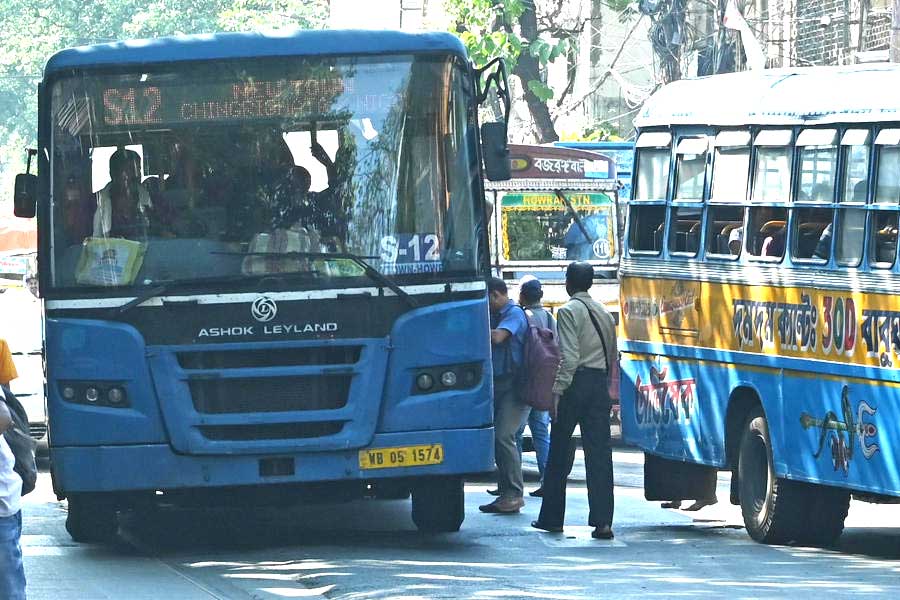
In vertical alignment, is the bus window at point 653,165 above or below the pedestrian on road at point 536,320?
above

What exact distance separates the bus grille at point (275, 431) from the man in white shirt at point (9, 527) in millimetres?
4097

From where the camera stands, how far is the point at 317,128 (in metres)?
11.5

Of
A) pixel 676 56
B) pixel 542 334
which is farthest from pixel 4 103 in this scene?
pixel 542 334

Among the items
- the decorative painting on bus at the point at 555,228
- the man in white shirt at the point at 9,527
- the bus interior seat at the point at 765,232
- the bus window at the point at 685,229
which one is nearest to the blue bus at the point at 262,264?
the bus interior seat at the point at 765,232

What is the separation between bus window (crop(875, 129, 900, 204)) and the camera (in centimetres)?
1120

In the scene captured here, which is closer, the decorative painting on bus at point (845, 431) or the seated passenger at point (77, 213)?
the decorative painting on bus at point (845, 431)

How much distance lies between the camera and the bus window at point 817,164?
1190 cm

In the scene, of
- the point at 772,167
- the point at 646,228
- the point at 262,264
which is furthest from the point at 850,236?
the point at 262,264

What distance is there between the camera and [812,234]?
12039 millimetres

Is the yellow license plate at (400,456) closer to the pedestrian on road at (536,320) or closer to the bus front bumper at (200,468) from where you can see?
the bus front bumper at (200,468)

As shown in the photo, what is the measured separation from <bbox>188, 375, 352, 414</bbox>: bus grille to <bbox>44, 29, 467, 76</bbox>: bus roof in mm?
1794

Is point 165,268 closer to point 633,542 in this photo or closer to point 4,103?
point 633,542

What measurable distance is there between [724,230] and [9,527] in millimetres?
6836

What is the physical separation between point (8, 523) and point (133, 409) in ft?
13.6
